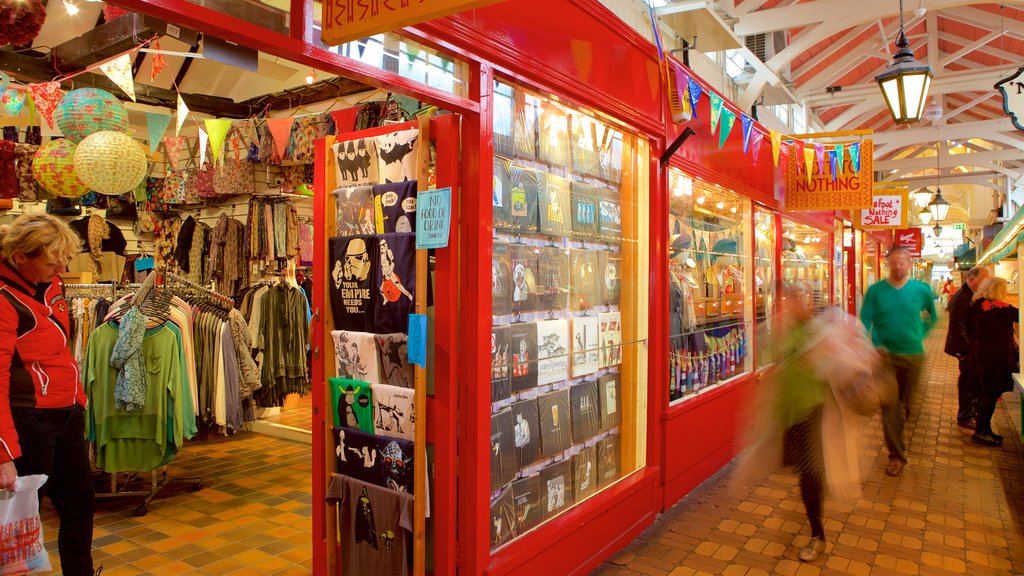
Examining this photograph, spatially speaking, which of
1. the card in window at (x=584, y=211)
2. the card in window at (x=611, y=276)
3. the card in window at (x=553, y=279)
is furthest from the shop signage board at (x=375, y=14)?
the card in window at (x=611, y=276)

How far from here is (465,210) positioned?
2.69m

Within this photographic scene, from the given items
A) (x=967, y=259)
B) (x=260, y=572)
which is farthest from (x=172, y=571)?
(x=967, y=259)

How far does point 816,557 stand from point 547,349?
2.08m

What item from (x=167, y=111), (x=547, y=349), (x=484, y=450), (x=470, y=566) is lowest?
(x=470, y=566)

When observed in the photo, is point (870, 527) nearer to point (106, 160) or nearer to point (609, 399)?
point (609, 399)

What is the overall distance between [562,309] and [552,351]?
11.0 inches

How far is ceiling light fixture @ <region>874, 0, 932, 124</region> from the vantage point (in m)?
4.86

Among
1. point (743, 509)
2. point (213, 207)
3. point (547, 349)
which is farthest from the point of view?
point (213, 207)

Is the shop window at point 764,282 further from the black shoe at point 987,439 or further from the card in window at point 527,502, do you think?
the card in window at point 527,502

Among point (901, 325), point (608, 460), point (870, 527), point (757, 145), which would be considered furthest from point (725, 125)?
point (870, 527)

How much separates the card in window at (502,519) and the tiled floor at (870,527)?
2.53 ft

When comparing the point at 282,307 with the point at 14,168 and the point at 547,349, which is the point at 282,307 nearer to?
the point at 14,168

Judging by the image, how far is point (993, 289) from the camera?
6.00 meters

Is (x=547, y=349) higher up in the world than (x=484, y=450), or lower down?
higher up
